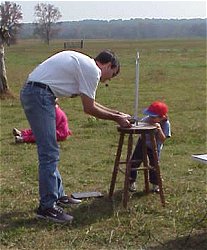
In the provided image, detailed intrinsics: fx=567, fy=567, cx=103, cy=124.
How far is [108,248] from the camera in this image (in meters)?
4.41

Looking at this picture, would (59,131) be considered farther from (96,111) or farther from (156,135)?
(96,111)

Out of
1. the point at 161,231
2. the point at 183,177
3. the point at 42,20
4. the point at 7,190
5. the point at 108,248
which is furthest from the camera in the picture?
the point at 42,20

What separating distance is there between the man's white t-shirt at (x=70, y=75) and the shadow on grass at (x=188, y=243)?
4.42 ft

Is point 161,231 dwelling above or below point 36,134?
below

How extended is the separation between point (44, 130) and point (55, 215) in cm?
76

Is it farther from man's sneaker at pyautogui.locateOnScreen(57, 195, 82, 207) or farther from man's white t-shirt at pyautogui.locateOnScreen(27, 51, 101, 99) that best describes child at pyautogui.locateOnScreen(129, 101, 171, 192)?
man's white t-shirt at pyautogui.locateOnScreen(27, 51, 101, 99)

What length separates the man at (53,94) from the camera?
475cm

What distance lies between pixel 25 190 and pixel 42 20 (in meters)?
88.6

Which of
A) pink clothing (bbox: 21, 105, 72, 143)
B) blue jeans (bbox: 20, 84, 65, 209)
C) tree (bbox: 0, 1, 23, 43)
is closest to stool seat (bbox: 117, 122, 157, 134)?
blue jeans (bbox: 20, 84, 65, 209)

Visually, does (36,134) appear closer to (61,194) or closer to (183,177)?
(61,194)

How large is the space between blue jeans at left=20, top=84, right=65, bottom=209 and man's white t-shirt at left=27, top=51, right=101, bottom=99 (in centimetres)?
10

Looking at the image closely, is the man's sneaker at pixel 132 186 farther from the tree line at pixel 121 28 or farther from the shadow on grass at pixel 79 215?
the tree line at pixel 121 28

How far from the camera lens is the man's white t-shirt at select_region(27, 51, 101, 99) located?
4.72m

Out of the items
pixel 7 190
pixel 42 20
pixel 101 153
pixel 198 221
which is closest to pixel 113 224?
pixel 198 221
